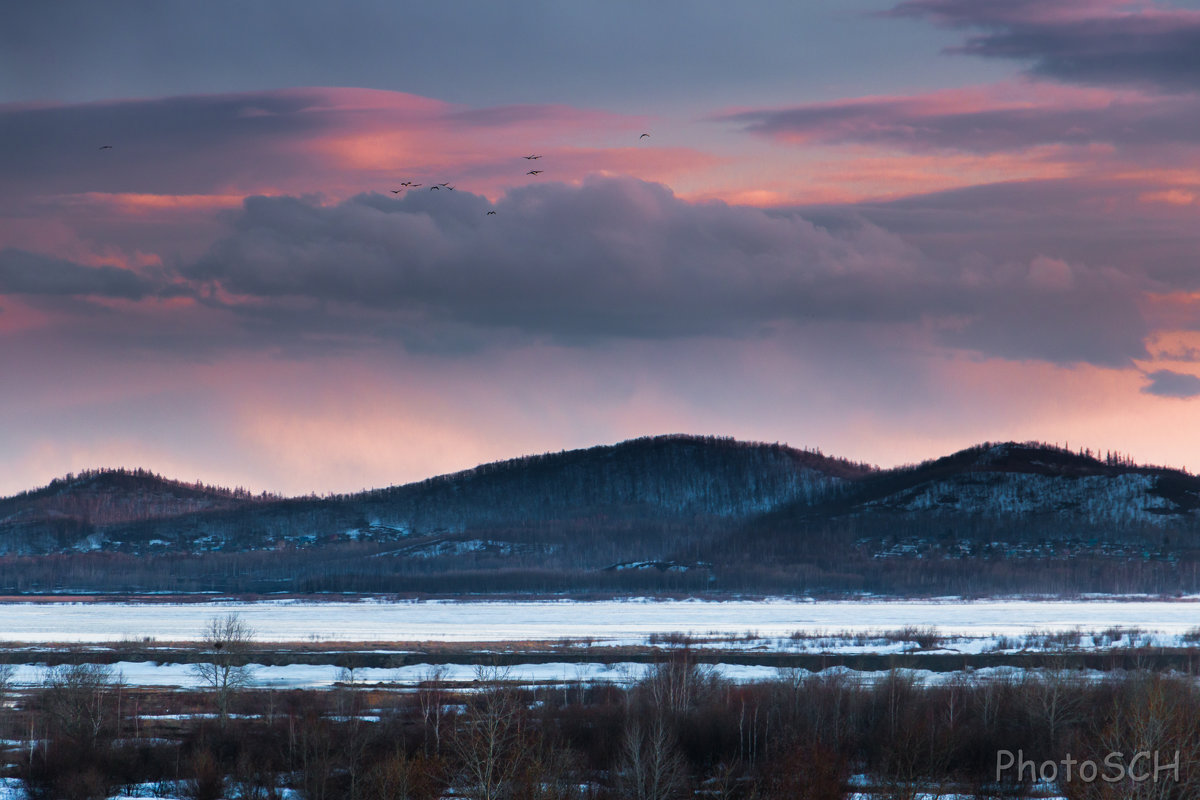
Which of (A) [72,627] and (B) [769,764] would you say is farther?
(A) [72,627]

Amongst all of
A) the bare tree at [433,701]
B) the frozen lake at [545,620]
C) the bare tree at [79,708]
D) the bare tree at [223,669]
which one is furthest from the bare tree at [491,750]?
the frozen lake at [545,620]

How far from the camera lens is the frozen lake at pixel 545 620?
13050cm

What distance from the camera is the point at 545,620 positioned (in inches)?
6147

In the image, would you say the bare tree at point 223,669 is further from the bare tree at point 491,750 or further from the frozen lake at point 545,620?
the frozen lake at point 545,620

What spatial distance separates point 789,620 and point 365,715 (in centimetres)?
9138

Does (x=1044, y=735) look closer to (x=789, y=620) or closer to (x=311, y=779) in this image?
(x=311, y=779)

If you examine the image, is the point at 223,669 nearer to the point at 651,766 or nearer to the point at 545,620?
the point at 651,766

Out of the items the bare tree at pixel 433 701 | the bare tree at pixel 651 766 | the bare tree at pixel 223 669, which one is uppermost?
the bare tree at pixel 223 669

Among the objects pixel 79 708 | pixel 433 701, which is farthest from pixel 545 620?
pixel 79 708

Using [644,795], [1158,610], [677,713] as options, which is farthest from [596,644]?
[1158,610]

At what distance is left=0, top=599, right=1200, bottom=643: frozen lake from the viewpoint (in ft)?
428

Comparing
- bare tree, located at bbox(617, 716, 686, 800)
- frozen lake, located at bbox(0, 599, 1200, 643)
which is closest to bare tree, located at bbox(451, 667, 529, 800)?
bare tree, located at bbox(617, 716, 686, 800)

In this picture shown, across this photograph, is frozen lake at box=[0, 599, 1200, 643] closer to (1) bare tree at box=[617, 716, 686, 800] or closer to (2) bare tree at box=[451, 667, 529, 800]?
(2) bare tree at box=[451, 667, 529, 800]

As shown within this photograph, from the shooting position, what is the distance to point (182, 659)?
353ft
